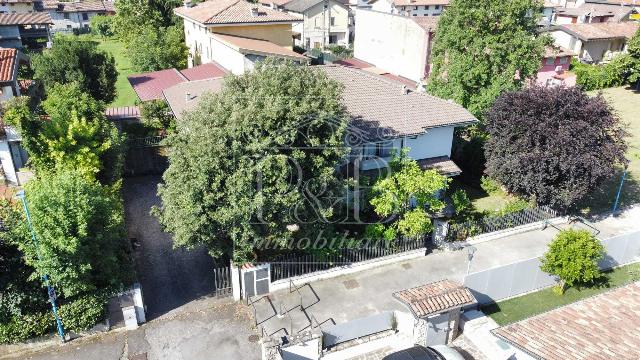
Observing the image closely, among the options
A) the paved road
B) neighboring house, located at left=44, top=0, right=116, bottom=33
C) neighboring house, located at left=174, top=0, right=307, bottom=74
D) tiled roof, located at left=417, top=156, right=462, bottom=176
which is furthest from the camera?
neighboring house, located at left=44, top=0, right=116, bottom=33

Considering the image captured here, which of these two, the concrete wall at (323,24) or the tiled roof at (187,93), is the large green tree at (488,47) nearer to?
the tiled roof at (187,93)

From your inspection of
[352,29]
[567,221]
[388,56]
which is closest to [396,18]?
[388,56]

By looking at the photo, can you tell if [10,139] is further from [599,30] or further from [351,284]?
[599,30]

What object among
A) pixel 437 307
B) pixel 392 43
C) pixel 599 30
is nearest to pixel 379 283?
pixel 437 307

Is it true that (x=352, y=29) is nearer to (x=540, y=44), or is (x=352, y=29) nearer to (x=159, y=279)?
(x=540, y=44)

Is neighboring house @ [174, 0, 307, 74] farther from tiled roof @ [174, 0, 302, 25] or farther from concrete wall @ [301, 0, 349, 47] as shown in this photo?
concrete wall @ [301, 0, 349, 47]

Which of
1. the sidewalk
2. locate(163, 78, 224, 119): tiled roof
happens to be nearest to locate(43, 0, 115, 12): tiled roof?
locate(163, 78, 224, 119): tiled roof
